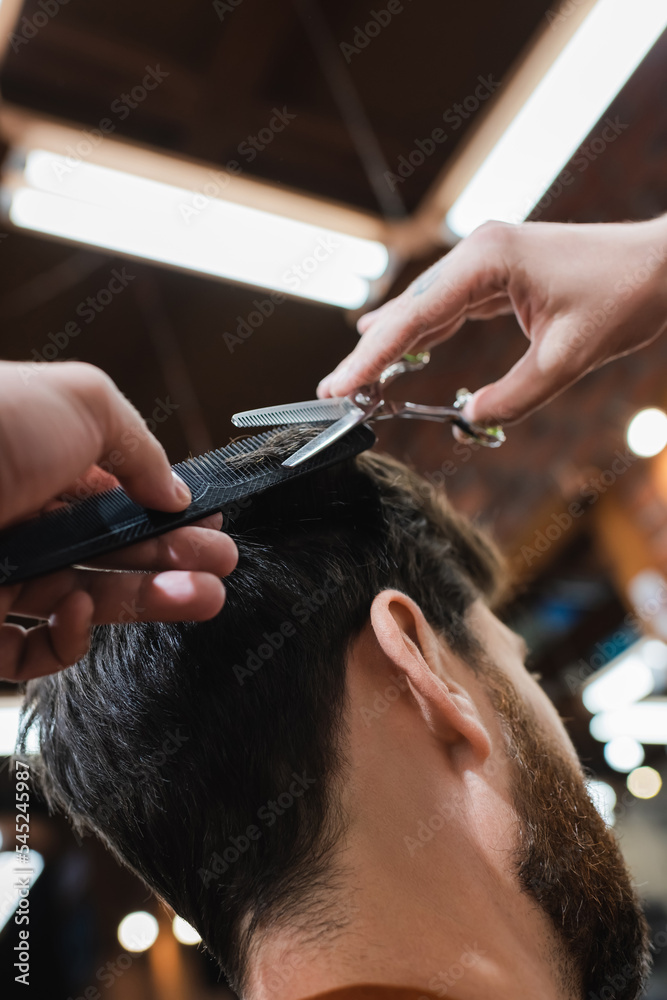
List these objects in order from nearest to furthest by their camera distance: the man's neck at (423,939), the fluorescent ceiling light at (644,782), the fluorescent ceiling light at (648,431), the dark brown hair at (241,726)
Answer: the man's neck at (423,939) → the dark brown hair at (241,726) → the fluorescent ceiling light at (648,431) → the fluorescent ceiling light at (644,782)

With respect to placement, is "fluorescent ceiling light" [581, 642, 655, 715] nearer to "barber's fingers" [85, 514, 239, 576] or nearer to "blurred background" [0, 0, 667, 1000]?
"blurred background" [0, 0, 667, 1000]

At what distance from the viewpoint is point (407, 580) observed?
1.09 metres

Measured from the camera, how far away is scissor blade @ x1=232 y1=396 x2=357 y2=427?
0.92 m

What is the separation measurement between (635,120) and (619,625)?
2.54 m

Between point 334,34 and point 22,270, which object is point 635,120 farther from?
point 22,270

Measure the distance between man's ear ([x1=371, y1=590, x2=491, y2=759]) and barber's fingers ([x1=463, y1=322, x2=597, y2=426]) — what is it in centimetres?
28

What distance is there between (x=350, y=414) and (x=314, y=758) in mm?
435

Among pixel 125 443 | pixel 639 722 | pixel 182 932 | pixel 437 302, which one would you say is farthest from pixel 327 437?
pixel 182 932

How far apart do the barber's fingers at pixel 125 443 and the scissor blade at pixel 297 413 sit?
24cm

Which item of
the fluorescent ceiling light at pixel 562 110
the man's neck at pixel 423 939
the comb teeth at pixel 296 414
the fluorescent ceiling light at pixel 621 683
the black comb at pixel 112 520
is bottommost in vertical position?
the man's neck at pixel 423 939

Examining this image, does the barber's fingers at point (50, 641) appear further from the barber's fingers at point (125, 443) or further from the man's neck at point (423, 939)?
the man's neck at point (423, 939)

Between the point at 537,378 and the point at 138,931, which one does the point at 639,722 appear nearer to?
the point at 138,931

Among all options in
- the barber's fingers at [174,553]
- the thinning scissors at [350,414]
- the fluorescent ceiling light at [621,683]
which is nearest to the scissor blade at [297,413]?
the thinning scissors at [350,414]

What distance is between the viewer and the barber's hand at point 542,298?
933 mm
